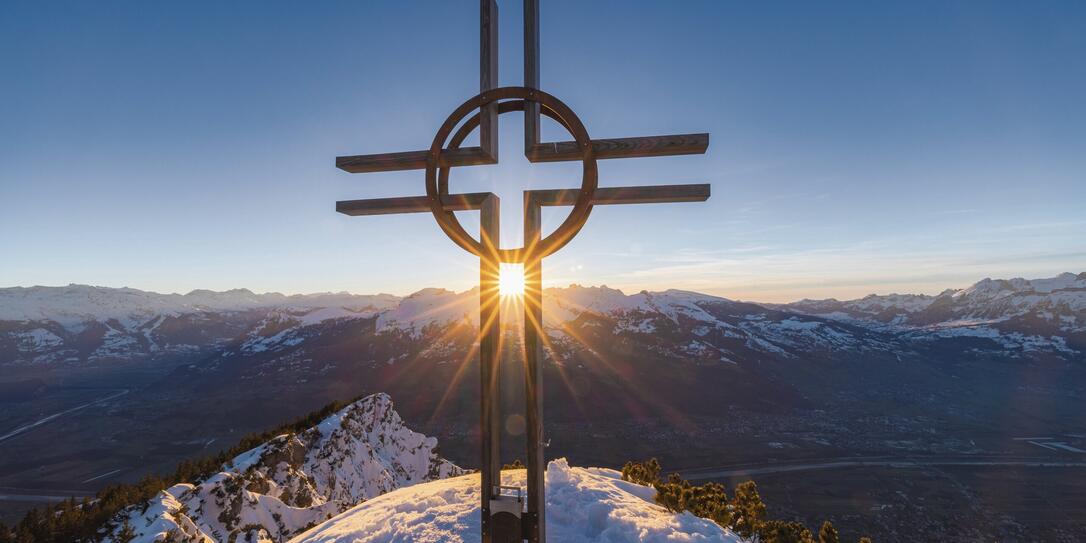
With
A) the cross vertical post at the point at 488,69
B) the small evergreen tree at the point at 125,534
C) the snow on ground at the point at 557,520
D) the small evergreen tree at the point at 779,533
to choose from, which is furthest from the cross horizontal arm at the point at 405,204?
the small evergreen tree at the point at 125,534

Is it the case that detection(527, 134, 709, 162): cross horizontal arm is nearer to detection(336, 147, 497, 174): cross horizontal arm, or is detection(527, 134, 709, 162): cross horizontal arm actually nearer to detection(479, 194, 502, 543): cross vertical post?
detection(336, 147, 497, 174): cross horizontal arm

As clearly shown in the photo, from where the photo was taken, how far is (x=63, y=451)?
405 feet

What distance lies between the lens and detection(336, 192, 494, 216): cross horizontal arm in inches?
243

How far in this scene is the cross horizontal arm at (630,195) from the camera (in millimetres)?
5824

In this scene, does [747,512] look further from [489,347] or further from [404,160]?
[404,160]

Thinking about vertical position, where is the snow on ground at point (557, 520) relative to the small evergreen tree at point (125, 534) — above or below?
above

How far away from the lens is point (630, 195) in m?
5.96

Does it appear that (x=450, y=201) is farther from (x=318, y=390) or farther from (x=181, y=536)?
(x=318, y=390)

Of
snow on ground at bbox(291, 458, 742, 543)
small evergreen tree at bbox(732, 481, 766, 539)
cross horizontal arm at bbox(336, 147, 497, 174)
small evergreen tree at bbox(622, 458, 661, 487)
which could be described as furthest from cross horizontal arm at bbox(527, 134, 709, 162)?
small evergreen tree at bbox(622, 458, 661, 487)

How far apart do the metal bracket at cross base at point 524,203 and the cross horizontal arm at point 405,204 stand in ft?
0.07

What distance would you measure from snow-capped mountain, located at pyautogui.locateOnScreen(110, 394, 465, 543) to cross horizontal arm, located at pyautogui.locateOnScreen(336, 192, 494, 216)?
49.1 feet

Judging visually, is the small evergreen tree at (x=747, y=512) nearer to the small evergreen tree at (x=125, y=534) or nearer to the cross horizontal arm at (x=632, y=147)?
the cross horizontal arm at (x=632, y=147)

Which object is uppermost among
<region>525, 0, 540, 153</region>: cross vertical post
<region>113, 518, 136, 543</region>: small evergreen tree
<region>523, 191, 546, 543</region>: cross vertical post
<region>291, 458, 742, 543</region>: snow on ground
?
<region>525, 0, 540, 153</region>: cross vertical post

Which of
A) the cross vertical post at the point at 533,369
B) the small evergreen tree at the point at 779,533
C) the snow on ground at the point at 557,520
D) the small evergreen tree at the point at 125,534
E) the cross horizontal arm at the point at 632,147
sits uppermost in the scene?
the cross horizontal arm at the point at 632,147
